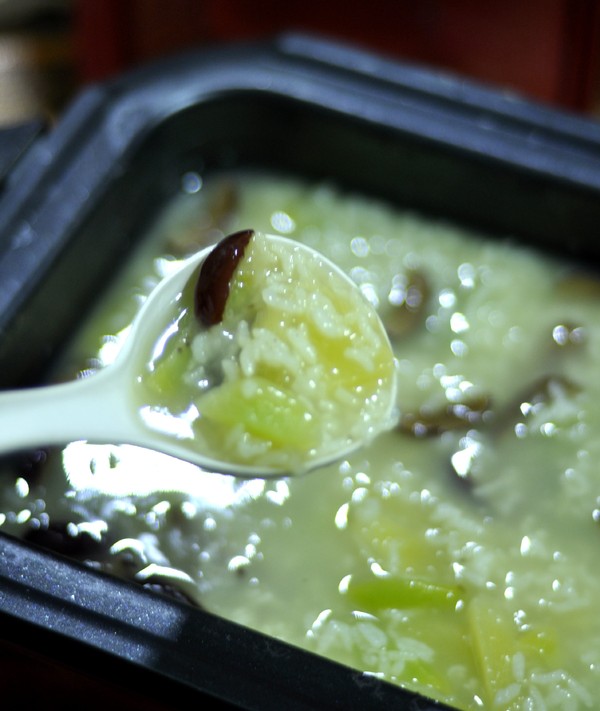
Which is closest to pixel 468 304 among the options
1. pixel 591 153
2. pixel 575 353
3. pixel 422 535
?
pixel 575 353

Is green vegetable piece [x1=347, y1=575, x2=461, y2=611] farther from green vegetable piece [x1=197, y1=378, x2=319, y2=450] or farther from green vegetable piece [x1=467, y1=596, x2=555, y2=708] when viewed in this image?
green vegetable piece [x1=197, y1=378, x2=319, y2=450]

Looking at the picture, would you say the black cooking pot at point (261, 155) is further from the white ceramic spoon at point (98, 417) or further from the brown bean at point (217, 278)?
the brown bean at point (217, 278)

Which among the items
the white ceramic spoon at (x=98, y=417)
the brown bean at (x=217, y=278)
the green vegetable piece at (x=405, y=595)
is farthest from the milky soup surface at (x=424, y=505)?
the brown bean at (x=217, y=278)

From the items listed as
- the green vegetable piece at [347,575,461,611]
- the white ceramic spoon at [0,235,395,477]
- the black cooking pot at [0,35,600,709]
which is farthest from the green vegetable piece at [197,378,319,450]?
the black cooking pot at [0,35,600,709]

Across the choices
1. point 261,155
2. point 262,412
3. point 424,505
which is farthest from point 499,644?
point 261,155

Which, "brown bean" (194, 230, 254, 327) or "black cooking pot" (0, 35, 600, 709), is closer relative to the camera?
"brown bean" (194, 230, 254, 327)

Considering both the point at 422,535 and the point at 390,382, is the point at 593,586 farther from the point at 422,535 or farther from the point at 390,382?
the point at 390,382
